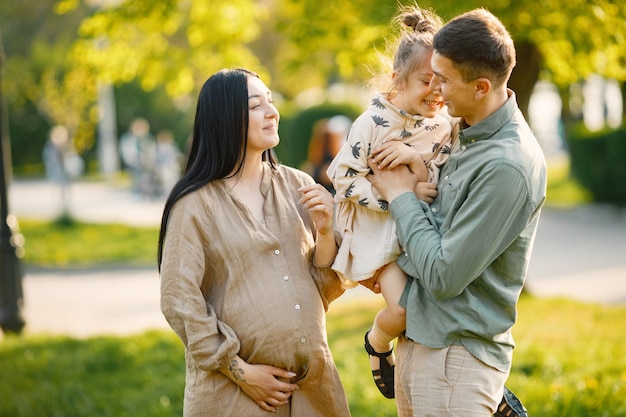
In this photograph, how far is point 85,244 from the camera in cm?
1423

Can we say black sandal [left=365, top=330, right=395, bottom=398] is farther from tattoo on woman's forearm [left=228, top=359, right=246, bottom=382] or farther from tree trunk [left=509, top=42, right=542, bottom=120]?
tree trunk [left=509, top=42, right=542, bottom=120]

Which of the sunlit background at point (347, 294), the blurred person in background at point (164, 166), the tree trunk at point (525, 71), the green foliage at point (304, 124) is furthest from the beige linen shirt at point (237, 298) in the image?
the blurred person in background at point (164, 166)

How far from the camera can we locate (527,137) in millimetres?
2578

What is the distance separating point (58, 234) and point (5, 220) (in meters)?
7.22

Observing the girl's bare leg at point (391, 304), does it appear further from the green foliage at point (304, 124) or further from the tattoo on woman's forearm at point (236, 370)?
the green foliage at point (304, 124)

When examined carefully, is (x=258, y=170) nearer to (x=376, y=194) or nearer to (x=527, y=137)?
(x=376, y=194)

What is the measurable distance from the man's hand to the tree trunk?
19.9ft

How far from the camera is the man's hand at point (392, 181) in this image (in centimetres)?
273

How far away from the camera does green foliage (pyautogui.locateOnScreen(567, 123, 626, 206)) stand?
15742 millimetres

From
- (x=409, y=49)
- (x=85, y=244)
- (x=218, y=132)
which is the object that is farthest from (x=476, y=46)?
(x=85, y=244)

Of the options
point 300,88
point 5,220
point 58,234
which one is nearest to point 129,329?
point 5,220

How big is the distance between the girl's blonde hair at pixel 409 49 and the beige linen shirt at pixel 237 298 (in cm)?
68

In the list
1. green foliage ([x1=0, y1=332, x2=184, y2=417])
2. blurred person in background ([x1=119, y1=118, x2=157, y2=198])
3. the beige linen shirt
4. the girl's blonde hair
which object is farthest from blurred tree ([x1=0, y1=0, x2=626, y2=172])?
blurred person in background ([x1=119, y1=118, x2=157, y2=198])

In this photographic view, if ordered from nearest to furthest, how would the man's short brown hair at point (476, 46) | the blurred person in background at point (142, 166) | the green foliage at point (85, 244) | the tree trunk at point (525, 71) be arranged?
the man's short brown hair at point (476, 46) → the tree trunk at point (525, 71) → the green foliage at point (85, 244) → the blurred person in background at point (142, 166)
